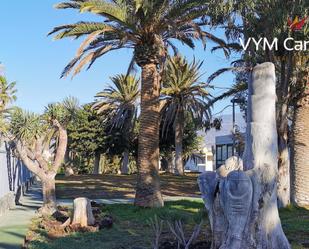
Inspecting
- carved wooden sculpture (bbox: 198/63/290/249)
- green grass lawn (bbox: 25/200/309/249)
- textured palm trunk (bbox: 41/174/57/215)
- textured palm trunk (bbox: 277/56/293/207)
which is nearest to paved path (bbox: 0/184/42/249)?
green grass lawn (bbox: 25/200/309/249)

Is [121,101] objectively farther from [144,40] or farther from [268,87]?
[268,87]

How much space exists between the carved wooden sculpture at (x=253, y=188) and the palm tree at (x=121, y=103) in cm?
3254

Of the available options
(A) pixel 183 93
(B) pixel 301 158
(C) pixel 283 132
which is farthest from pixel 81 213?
(A) pixel 183 93

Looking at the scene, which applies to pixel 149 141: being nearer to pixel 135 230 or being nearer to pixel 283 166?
pixel 283 166

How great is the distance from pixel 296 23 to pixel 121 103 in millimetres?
Answer: 28826

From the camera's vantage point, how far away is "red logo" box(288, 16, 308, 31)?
12859 mm

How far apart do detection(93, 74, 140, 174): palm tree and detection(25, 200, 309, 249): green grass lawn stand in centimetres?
2511

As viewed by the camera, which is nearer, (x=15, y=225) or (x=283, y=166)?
(x=15, y=225)

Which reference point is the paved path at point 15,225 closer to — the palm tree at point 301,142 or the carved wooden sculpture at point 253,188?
the carved wooden sculpture at point 253,188

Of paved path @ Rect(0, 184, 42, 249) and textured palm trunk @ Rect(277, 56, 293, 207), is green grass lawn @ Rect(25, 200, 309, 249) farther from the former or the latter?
textured palm trunk @ Rect(277, 56, 293, 207)

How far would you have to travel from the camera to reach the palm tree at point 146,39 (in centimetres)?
1462

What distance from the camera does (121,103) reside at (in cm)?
4106

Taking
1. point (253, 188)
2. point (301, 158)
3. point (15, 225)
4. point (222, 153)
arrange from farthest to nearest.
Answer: point (222, 153), point (301, 158), point (15, 225), point (253, 188)

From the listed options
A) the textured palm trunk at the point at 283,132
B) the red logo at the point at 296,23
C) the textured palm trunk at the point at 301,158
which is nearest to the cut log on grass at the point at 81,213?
the textured palm trunk at the point at 283,132
